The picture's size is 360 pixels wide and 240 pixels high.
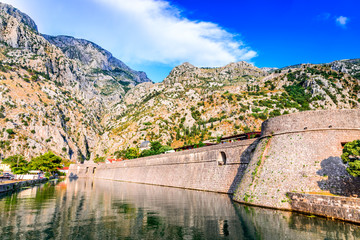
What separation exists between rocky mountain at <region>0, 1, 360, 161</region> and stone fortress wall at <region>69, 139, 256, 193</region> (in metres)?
69.4

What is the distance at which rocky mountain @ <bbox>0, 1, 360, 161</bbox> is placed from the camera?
12180 cm

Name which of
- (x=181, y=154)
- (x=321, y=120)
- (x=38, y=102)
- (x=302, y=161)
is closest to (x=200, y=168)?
(x=181, y=154)

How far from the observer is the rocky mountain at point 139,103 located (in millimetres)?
121800

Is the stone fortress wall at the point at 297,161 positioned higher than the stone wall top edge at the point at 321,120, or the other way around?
the stone wall top edge at the point at 321,120

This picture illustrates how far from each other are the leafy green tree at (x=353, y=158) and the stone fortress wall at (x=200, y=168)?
1204 cm

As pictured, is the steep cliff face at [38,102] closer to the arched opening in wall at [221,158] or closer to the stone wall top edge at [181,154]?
the stone wall top edge at [181,154]

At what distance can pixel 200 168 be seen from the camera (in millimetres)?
39750

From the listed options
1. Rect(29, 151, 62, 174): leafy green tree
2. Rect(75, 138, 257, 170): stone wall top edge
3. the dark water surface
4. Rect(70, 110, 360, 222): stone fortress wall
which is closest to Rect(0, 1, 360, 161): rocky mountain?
Rect(29, 151, 62, 174): leafy green tree

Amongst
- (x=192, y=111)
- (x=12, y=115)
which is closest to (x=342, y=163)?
(x=192, y=111)

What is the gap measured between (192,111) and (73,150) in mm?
87314

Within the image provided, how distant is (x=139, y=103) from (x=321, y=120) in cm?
17375

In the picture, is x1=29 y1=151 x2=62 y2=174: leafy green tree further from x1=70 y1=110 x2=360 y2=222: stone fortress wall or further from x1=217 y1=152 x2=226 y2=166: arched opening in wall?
x1=70 y1=110 x2=360 y2=222: stone fortress wall

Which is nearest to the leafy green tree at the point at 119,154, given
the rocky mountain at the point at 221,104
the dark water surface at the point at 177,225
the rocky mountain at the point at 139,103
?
the rocky mountain at the point at 139,103

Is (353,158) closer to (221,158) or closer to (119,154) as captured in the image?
(221,158)
